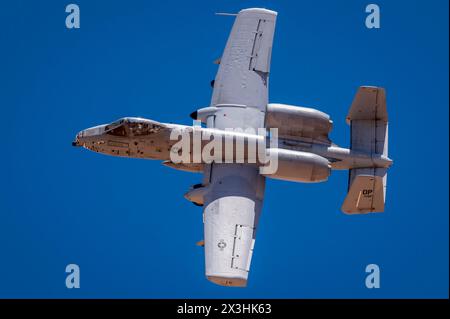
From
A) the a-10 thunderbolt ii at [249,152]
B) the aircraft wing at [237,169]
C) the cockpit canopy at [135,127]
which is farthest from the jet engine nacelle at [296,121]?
the cockpit canopy at [135,127]

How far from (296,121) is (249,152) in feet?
6.48

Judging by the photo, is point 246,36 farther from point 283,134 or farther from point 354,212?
point 354,212

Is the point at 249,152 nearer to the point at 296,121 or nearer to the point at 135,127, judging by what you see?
the point at 296,121

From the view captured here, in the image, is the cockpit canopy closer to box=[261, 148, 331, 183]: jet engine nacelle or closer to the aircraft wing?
the aircraft wing

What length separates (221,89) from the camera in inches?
1549

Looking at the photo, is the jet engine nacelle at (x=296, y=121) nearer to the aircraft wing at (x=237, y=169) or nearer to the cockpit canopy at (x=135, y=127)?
the aircraft wing at (x=237, y=169)

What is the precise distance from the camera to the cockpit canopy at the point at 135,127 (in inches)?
1478

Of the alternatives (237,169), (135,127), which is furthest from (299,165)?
(135,127)

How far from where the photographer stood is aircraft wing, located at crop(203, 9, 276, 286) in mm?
35812

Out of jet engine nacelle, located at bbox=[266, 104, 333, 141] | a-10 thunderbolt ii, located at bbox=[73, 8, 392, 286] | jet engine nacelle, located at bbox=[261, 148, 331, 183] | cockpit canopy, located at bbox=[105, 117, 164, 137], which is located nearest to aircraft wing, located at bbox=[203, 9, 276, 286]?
a-10 thunderbolt ii, located at bbox=[73, 8, 392, 286]

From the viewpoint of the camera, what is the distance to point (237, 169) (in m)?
37.6

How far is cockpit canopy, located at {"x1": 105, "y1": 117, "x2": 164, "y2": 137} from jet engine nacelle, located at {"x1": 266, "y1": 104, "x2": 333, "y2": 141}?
3909 mm

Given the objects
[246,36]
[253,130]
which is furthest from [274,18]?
[253,130]

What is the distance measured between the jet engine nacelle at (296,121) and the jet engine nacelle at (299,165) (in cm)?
87
